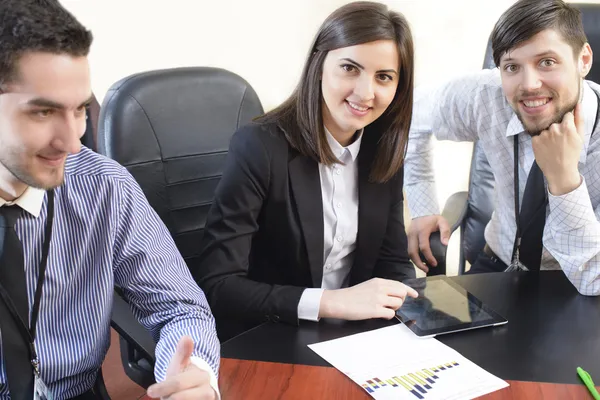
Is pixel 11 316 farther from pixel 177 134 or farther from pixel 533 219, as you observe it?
pixel 533 219

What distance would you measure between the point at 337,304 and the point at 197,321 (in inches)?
11.2

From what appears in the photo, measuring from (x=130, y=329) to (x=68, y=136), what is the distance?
438 millimetres

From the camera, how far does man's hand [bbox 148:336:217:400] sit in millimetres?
948

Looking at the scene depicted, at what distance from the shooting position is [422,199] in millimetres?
2031

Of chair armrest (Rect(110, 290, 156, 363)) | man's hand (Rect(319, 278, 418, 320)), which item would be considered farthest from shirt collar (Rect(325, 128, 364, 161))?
chair armrest (Rect(110, 290, 156, 363))

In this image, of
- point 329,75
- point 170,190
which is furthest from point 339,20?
point 170,190

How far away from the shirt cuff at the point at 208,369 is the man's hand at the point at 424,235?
2.95ft

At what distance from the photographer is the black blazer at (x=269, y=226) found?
141cm

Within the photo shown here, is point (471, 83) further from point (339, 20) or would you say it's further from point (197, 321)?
point (197, 321)

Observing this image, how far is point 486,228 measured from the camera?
6.70ft

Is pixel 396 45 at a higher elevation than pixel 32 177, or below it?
higher

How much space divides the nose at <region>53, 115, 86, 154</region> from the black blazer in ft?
1.70

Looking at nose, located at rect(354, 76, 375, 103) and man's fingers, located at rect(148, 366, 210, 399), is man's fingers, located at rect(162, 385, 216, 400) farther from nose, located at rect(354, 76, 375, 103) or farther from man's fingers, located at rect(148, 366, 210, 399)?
nose, located at rect(354, 76, 375, 103)

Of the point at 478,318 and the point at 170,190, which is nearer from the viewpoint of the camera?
the point at 478,318
